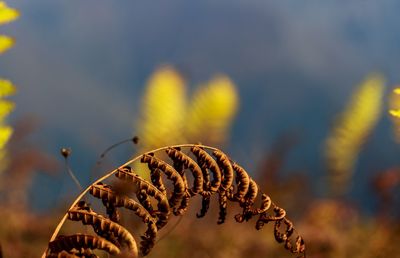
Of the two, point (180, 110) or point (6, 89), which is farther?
point (180, 110)

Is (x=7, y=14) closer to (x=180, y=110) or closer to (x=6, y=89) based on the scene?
(x=6, y=89)

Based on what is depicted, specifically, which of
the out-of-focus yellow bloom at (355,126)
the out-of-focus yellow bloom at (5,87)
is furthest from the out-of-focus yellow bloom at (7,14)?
the out-of-focus yellow bloom at (355,126)

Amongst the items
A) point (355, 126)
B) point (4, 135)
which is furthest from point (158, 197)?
point (355, 126)

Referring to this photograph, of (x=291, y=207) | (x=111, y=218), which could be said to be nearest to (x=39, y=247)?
(x=291, y=207)

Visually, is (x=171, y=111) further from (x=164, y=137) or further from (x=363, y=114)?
(x=363, y=114)

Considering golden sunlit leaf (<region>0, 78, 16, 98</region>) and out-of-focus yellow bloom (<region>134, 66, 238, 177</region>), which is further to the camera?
out-of-focus yellow bloom (<region>134, 66, 238, 177</region>)

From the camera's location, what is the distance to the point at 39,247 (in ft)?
34.7

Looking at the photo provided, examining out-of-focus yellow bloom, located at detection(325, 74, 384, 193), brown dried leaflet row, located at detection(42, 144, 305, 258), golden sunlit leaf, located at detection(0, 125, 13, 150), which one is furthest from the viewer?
out-of-focus yellow bloom, located at detection(325, 74, 384, 193)

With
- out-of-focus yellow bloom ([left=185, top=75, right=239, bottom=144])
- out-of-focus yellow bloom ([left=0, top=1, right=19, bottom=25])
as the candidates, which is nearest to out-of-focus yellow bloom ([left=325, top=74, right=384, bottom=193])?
out-of-focus yellow bloom ([left=185, top=75, right=239, bottom=144])

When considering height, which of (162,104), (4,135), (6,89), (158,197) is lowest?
(158,197)

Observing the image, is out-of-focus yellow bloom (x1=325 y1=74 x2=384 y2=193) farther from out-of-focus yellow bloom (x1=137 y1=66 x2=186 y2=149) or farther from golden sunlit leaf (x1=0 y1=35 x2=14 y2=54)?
golden sunlit leaf (x1=0 y1=35 x2=14 y2=54)

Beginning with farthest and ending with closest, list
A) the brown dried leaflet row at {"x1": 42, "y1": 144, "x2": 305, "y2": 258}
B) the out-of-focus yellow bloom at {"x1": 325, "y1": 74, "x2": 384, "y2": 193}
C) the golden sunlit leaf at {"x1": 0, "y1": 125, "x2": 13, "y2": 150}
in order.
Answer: the out-of-focus yellow bloom at {"x1": 325, "y1": 74, "x2": 384, "y2": 193} → the golden sunlit leaf at {"x1": 0, "y1": 125, "x2": 13, "y2": 150} → the brown dried leaflet row at {"x1": 42, "y1": 144, "x2": 305, "y2": 258}

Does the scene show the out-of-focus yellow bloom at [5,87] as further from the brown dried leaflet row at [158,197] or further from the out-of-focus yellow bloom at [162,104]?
the out-of-focus yellow bloom at [162,104]

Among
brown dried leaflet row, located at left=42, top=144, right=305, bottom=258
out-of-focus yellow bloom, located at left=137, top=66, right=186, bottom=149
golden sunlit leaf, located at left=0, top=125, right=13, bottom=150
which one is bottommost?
brown dried leaflet row, located at left=42, top=144, right=305, bottom=258
